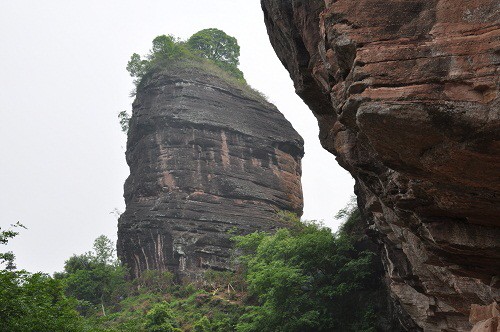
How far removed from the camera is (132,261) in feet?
131

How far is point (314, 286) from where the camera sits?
26250 mm

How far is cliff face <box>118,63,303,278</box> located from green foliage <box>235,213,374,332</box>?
37.5ft

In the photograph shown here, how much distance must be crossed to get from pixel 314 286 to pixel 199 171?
16.9 metres

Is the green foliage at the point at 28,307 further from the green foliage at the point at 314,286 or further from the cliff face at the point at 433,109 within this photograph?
the green foliage at the point at 314,286

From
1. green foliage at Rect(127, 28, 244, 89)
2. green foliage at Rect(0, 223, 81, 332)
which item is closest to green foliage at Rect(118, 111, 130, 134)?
green foliage at Rect(127, 28, 244, 89)

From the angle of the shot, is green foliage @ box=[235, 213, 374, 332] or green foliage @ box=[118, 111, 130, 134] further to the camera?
green foliage @ box=[118, 111, 130, 134]

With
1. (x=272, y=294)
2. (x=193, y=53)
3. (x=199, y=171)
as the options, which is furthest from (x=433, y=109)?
(x=193, y=53)

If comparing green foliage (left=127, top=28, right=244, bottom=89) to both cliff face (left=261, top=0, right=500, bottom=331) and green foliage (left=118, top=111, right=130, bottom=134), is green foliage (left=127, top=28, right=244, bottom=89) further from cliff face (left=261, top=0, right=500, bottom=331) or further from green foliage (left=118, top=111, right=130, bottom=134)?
cliff face (left=261, top=0, right=500, bottom=331)

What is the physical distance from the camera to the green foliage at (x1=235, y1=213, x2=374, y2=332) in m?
24.8

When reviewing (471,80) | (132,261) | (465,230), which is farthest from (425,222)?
(132,261)

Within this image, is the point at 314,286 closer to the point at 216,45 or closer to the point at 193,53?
the point at 193,53

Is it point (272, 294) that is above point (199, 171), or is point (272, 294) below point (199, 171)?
below

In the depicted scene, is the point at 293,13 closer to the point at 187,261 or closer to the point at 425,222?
the point at 425,222

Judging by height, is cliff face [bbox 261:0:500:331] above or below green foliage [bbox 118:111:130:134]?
below
